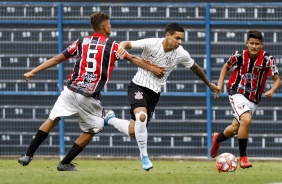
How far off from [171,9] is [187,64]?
170 inches

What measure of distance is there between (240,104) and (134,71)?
12.5 ft

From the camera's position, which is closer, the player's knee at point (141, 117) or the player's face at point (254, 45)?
the player's knee at point (141, 117)

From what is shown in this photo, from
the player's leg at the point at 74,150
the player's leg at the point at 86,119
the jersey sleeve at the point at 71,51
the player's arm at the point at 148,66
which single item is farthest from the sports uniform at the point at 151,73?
the jersey sleeve at the point at 71,51

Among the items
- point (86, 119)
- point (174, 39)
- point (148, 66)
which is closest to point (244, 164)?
point (174, 39)

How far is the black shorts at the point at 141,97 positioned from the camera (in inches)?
588

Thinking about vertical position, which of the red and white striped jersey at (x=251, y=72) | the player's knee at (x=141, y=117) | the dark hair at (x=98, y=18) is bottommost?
the player's knee at (x=141, y=117)

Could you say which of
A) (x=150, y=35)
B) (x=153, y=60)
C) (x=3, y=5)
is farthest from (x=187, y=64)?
(x=3, y=5)

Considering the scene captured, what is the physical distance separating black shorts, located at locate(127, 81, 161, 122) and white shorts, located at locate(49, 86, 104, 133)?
692 millimetres

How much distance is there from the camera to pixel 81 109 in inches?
564

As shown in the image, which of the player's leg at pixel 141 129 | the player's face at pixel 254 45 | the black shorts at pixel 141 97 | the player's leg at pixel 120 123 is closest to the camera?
the player's leg at pixel 141 129

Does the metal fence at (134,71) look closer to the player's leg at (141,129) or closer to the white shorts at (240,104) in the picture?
the white shorts at (240,104)

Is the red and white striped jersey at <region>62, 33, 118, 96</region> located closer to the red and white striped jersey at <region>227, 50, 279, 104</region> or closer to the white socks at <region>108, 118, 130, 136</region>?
the white socks at <region>108, 118, 130, 136</region>

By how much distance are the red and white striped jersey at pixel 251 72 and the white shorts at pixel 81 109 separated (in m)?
2.73

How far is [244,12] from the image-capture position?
19.5 meters
